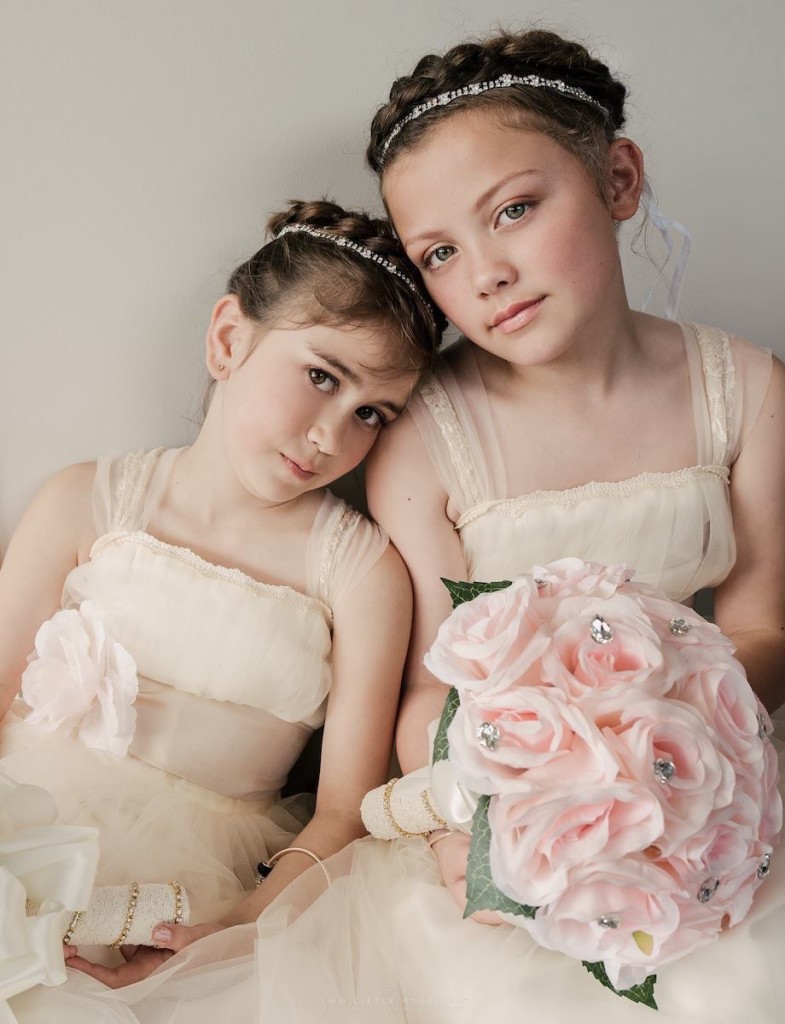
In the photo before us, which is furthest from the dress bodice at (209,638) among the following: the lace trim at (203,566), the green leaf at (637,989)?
the green leaf at (637,989)

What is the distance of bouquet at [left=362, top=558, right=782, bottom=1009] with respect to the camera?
821 mm

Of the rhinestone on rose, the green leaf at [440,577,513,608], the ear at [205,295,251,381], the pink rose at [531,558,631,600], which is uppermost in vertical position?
the ear at [205,295,251,381]

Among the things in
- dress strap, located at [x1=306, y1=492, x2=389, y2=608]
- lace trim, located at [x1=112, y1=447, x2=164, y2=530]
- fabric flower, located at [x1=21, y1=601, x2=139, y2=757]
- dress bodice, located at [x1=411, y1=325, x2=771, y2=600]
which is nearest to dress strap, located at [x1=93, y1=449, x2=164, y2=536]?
lace trim, located at [x1=112, y1=447, x2=164, y2=530]

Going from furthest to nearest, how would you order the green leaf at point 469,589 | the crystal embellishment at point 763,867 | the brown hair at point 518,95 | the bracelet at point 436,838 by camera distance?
the brown hair at point 518,95, the bracelet at point 436,838, the green leaf at point 469,589, the crystal embellishment at point 763,867

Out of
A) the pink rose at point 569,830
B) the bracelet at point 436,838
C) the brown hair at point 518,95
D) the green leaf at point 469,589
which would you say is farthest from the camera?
the brown hair at point 518,95

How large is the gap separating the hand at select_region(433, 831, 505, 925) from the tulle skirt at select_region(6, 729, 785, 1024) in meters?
0.01

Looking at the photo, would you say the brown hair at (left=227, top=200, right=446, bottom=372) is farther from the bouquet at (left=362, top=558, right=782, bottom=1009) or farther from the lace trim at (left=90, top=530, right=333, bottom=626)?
the bouquet at (left=362, top=558, right=782, bottom=1009)

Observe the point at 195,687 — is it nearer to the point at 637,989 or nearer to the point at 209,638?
the point at 209,638

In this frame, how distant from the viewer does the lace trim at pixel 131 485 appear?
57.3 inches

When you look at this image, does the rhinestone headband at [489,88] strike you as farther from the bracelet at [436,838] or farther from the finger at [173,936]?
the finger at [173,936]

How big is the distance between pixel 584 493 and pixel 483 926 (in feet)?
2.08

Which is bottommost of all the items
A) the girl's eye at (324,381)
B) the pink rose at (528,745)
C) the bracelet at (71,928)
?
the bracelet at (71,928)

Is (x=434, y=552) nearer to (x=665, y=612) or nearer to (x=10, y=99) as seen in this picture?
(x=665, y=612)

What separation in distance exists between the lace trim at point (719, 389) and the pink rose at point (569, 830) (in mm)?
820
